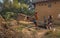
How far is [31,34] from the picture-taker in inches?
452

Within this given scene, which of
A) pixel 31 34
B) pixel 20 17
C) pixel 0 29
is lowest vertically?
pixel 20 17

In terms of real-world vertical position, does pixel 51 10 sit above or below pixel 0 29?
below

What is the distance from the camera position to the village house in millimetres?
25547

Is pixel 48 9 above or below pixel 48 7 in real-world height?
below

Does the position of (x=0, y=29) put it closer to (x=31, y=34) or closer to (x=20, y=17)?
(x=31, y=34)

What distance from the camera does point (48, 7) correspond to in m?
27.1

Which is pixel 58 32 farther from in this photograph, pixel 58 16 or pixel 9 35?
pixel 58 16

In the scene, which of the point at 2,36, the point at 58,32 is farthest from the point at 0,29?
the point at 58,32

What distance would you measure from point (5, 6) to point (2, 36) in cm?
2189

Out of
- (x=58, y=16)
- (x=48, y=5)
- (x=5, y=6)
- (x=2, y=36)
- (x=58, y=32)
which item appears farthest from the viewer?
(x=5, y=6)

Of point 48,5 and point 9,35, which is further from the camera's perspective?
point 48,5

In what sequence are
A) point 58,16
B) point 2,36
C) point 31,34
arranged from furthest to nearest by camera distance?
point 58,16 < point 31,34 < point 2,36

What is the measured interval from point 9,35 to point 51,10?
57.2 ft

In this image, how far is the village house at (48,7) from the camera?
83.8 ft
